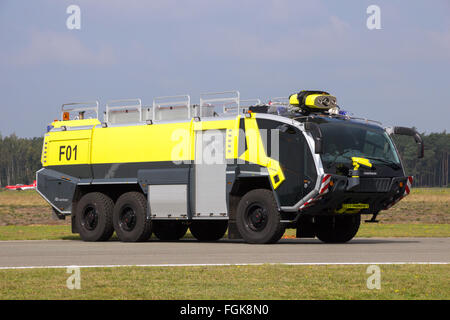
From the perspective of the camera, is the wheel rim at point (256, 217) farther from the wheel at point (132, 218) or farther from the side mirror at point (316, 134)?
the wheel at point (132, 218)

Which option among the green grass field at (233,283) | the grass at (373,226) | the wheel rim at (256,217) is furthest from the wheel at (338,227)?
the green grass field at (233,283)

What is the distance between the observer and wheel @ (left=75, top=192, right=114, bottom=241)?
73.4 feet

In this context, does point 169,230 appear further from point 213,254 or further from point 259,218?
point 213,254

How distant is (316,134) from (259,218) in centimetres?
268

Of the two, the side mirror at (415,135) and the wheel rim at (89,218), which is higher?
the side mirror at (415,135)

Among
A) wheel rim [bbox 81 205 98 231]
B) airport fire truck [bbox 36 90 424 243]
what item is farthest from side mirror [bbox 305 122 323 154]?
wheel rim [bbox 81 205 98 231]

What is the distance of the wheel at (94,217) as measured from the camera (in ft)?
73.4

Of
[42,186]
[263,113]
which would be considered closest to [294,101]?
[263,113]

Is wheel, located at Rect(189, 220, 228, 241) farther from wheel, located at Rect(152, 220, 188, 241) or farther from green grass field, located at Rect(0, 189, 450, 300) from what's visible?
green grass field, located at Rect(0, 189, 450, 300)

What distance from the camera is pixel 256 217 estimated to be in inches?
769

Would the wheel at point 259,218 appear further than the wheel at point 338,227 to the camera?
No

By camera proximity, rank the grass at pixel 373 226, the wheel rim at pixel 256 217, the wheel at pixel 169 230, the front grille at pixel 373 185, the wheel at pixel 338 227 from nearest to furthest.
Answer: the front grille at pixel 373 185 < the wheel rim at pixel 256 217 < the wheel at pixel 338 227 < the wheel at pixel 169 230 < the grass at pixel 373 226

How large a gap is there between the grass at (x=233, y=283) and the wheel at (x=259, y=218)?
616 cm
